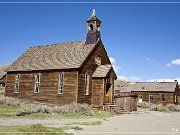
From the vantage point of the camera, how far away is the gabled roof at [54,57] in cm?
3191

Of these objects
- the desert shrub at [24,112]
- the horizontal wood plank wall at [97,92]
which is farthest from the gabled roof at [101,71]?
the desert shrub at [24,112]

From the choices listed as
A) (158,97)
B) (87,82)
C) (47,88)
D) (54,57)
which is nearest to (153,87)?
(158,97)

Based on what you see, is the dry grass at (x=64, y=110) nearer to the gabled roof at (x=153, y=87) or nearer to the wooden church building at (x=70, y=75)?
the wooden church building at (x=70, y=75)

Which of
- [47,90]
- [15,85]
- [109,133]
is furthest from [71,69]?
[109,133]

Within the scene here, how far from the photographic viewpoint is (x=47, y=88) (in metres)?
32.9

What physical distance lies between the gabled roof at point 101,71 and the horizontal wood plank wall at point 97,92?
643mm

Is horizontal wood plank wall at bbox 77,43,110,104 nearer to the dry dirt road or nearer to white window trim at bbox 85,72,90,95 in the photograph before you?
white window trim at bbox 85,72,90,95

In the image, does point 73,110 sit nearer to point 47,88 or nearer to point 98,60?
point 47,88

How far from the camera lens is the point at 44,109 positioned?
23141mm

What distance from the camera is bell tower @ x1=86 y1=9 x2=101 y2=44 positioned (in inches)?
1326

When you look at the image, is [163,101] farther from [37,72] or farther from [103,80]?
[37,72]

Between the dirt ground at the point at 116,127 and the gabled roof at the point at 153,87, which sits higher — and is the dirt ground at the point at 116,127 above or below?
below

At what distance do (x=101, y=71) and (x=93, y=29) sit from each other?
597 cm

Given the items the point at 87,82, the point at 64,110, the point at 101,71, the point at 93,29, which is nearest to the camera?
the point at 64,110
